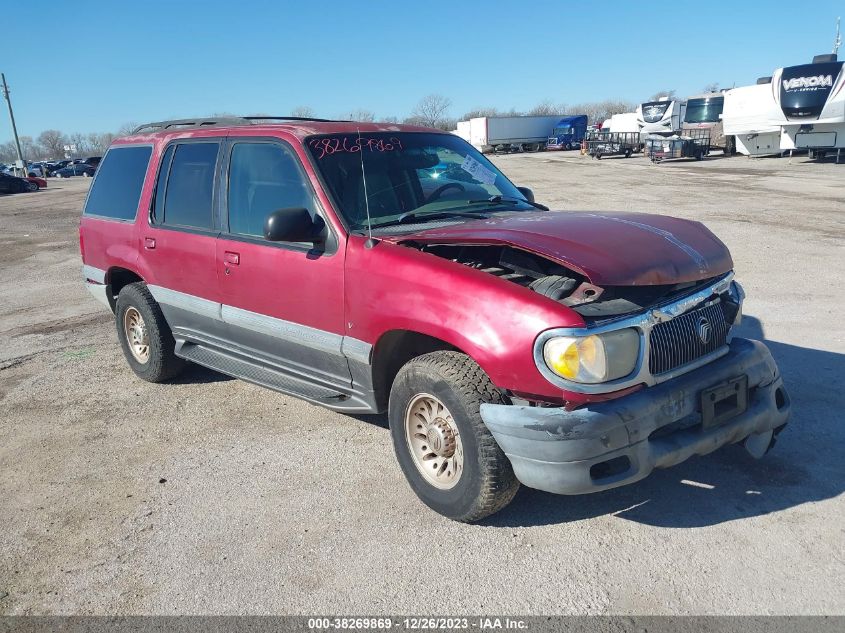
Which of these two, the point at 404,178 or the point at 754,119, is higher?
the point at 404,178

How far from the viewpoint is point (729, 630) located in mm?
2617

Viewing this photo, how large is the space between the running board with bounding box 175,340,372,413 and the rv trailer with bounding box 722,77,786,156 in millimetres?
29195

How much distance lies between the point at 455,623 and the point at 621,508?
3.91 ft

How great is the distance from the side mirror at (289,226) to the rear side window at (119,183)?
231 cm

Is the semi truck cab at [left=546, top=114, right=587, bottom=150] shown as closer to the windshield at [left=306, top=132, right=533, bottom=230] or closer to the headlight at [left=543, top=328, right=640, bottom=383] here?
the windshield at [left=306, top=132, right=533, bottom=230]

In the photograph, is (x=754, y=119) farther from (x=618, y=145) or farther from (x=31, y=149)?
(x=31, y=149)

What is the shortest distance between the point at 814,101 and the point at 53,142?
141 m

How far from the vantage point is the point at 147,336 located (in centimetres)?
550

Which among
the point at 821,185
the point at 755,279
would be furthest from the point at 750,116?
the point at 755,279

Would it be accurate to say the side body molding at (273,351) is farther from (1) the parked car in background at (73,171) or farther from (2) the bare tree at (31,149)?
(2) the bare tree at (31,149)

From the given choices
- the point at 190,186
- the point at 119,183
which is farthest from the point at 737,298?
the point at 119,183

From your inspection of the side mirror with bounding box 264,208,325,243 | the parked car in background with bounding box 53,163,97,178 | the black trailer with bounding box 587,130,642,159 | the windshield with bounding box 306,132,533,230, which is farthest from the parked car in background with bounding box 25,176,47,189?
the side mirror with bounding box 264,208,325,243

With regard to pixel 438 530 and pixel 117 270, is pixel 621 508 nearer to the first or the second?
pixel 438 530

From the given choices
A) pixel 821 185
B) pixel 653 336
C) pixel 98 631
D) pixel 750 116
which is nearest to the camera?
pixel 98 631
